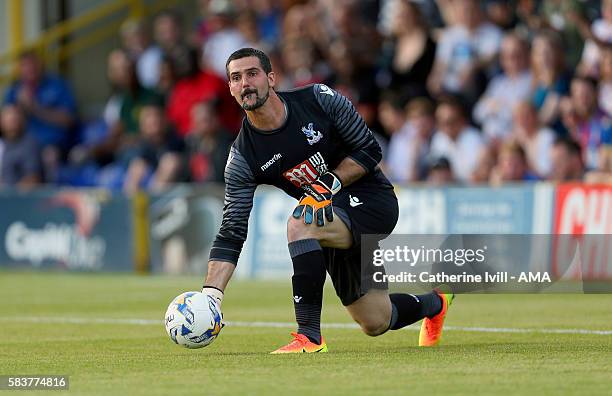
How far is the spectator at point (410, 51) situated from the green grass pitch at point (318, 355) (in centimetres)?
509

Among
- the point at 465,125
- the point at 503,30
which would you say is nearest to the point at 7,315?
the point at 465,125

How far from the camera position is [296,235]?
8.41m

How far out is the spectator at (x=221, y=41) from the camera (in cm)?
2130

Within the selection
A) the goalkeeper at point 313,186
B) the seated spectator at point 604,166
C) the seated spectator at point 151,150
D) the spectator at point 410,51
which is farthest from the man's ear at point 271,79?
the seated spectator at point 151,150

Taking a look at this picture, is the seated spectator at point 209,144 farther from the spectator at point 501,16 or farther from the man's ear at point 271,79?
the man's ear at point 271,79

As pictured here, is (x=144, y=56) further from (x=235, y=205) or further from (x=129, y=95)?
(x=235, y=205)

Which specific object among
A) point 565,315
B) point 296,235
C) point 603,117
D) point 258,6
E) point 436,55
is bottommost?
point 565,315

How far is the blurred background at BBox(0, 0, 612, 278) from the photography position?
53.2 ft

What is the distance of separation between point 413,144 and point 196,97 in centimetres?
475

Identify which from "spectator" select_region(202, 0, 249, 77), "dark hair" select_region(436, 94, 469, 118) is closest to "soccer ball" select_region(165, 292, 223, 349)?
"dark hair" select_region(436, 94, 469, 118)

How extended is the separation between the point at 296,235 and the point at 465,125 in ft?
30.6

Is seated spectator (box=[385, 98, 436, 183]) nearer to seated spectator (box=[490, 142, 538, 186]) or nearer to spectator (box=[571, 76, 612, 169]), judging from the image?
seated spectator (box=[490, 142, 538, 186])

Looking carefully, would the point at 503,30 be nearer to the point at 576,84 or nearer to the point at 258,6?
the point at 576,84

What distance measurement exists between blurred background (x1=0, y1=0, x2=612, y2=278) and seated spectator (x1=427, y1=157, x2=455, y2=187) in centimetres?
3
